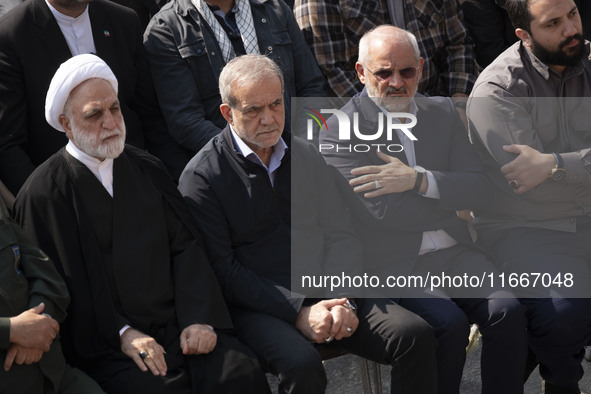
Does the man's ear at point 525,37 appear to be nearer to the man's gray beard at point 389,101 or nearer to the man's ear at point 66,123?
the man's gray beard at point 389,101

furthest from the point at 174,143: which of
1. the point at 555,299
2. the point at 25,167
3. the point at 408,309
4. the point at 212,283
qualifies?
the point at 555,299

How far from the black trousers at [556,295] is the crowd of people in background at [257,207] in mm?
10

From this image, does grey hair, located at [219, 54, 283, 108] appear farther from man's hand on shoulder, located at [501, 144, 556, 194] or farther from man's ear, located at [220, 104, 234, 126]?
man's hand on shoulder, located at [501, 144, 556, 194]

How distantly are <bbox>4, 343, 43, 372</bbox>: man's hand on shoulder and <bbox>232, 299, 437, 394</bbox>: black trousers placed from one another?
94 cm

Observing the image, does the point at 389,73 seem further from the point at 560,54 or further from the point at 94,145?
the point at 94,145

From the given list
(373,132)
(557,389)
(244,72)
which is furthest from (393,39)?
(557,389)

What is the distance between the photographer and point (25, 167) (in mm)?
4250

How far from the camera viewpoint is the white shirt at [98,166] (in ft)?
12.1

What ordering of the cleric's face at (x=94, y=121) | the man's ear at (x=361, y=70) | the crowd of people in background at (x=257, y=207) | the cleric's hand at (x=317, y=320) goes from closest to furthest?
1. the crowd of people in background at (x=257, y=207)
2. the cleric's face at (x=94, y=121)
3. the cleric's hand at (x=317, y=320)
4. the man's ear at (x=361, y=70)

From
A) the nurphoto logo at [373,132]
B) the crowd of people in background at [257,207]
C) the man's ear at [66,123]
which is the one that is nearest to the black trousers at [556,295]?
the crowd of people in background at [257,207]

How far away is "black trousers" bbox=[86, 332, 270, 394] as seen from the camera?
11.3 feet

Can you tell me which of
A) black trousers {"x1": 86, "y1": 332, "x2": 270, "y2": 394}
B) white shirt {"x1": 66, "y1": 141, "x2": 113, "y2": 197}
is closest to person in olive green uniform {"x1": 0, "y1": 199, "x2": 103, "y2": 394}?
black trousers {"x1": 86, "y1": 332, "x2": 270, "y2": 394}

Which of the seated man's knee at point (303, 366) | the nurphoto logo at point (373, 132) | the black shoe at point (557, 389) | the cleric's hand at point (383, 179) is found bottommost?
the black shoe at point (557, 389)

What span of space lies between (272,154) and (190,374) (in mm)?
1117
